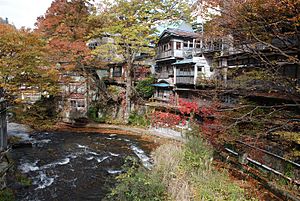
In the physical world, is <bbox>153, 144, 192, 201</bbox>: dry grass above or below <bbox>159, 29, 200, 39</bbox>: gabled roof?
below

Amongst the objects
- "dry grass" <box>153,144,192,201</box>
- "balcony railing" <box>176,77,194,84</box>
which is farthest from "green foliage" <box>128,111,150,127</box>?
"dry grass" <box>153,144,192,201</box>

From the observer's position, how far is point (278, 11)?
8617mm

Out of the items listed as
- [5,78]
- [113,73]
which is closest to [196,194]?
[5,78]

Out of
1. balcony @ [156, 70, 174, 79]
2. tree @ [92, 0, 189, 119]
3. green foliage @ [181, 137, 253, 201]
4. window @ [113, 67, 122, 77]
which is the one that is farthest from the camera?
window @ [113, 67, 122, 77]

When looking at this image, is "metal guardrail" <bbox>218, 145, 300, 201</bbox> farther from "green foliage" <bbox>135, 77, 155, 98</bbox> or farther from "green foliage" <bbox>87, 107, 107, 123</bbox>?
Result: "green foliage" <bbox>87, 107, 107, 123</bbox>

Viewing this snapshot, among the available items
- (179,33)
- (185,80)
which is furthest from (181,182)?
(179,33)

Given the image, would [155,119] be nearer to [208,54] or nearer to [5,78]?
[208,54]

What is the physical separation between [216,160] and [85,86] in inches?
815

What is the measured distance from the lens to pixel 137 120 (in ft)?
86.4

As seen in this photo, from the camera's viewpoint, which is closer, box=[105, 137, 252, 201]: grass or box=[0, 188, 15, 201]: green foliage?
box=[105, 137, 252, 201]: grass

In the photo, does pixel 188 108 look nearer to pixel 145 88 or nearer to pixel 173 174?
pixel 145 88

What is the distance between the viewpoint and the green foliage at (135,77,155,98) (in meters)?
30.2

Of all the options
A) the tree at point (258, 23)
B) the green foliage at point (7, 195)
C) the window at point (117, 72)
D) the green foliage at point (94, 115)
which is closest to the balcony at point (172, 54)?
the window at point (117, 72)

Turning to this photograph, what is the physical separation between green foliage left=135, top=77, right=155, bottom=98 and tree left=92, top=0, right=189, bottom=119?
189 inches
